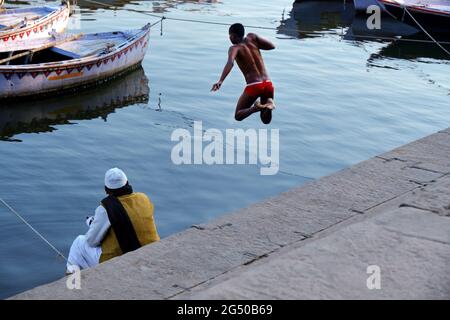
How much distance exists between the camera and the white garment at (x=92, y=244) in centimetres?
730

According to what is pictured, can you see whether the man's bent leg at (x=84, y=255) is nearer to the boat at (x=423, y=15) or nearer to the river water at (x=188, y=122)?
the river water at (x=188, y=122)

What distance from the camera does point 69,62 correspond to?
751 inches

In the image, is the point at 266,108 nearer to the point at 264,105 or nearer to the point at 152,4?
the point at 264,105

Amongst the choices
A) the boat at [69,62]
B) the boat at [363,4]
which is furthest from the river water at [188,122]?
the boat at [363,4]

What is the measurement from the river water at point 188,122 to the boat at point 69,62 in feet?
1.21

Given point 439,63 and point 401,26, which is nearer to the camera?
point 439,63

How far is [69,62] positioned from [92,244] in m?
12.3

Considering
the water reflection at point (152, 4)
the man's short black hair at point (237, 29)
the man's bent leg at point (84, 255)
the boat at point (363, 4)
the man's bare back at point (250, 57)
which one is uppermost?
the man's short black hair at point (237, 29)

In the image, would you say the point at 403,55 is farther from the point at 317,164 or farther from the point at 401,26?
the point at 317,164

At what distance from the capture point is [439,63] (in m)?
25.9

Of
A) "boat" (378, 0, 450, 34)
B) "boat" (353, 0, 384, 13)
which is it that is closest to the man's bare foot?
"boat" (378, 0, 450, 34)

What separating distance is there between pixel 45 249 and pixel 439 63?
58.6 ft

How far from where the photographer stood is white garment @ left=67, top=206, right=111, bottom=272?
23.9 feet
